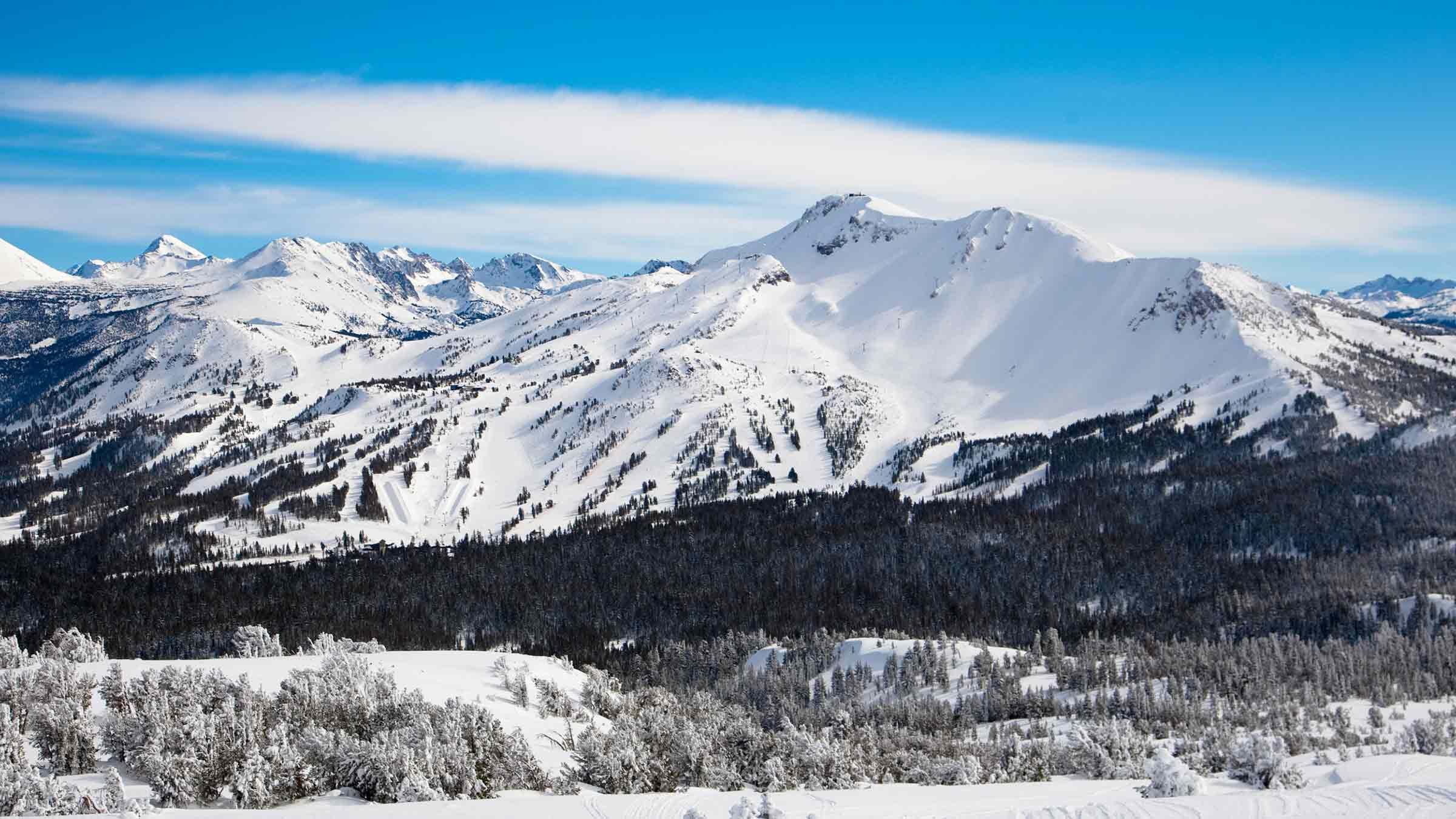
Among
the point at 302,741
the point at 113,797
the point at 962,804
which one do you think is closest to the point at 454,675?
the point at 302,741

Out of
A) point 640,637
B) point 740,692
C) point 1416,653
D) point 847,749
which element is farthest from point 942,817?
point 640,637

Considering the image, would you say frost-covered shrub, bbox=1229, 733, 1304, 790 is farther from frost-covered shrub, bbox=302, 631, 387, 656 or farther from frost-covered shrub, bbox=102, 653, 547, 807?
frost-covered shrub, bbox=302, 631, 387, 656

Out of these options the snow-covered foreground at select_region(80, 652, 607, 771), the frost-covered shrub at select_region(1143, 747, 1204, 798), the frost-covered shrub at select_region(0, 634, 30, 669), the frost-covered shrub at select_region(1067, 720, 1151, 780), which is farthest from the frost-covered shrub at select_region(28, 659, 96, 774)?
the frost-covered shrub at select_region(1067, 720, 1151, 780)

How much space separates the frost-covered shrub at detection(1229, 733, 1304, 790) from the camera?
163 feet

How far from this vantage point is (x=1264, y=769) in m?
50.8

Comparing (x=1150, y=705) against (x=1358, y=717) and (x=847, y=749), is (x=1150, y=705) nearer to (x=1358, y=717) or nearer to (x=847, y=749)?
(x=1358, y=717)

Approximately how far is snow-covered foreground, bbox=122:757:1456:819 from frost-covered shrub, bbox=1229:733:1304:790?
1.97 metres

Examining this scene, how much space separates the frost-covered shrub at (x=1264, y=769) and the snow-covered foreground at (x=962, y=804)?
1969mm

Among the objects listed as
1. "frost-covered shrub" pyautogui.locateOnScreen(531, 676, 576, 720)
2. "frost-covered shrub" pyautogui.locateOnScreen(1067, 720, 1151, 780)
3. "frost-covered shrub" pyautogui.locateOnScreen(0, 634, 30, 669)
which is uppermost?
"frost-covered shrub" pyautogui.locateOnScreen(0, 634, 30, 669)

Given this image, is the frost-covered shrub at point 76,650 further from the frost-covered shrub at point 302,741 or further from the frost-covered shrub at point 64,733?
the frost-covered shrub at point 64,733

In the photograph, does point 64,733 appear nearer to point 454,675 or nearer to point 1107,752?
point 454,675

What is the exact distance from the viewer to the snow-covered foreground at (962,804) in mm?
36344

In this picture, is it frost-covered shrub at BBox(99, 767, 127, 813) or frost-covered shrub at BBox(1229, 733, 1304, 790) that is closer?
frost-covered shrub at BBox(99, 767, 127, 813)

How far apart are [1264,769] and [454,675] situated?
60519mm
